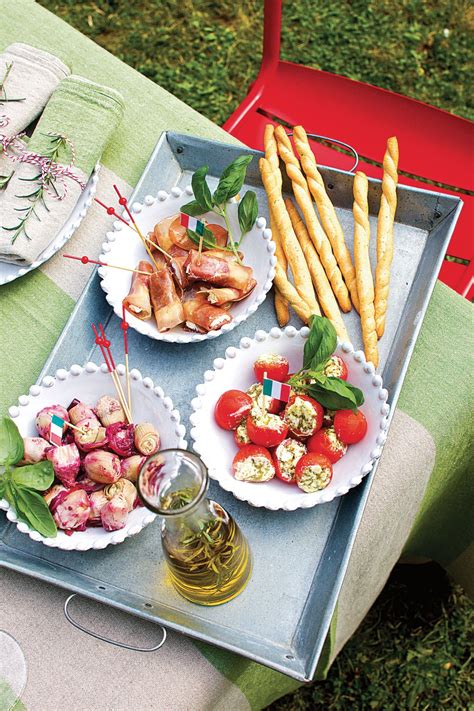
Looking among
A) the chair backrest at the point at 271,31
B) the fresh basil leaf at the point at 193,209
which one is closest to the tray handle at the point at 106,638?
the fresh basil leaf at the point at 193,209

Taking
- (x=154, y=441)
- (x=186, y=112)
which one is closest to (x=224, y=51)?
(x=186, y=112)

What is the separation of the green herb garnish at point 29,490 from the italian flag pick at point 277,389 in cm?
35

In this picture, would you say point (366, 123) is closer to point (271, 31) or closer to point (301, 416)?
point (271, 31)

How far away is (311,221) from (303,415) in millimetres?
407

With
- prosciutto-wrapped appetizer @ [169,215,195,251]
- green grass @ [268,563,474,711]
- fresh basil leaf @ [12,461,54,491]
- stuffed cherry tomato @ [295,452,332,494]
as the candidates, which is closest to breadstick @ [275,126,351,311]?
prosciutto-wrapped appetizer @ [169,215,195,251]

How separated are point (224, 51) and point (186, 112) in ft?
4.67

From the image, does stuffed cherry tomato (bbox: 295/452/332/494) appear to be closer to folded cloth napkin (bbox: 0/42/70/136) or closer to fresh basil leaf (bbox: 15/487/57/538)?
fresh basil leaf (bbox: 15/487/57/538)

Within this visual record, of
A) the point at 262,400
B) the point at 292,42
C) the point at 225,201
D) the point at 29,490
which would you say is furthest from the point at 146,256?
the point at 292,42

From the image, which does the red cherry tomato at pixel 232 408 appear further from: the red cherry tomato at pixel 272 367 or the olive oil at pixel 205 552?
the olive oil at pixel 205 552

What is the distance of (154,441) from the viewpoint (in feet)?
3.78

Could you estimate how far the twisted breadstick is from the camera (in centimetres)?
132

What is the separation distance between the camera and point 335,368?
46.0 inches

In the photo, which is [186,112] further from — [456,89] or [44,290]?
[456,89]

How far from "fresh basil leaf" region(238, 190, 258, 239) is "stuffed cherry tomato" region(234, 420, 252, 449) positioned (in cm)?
37
